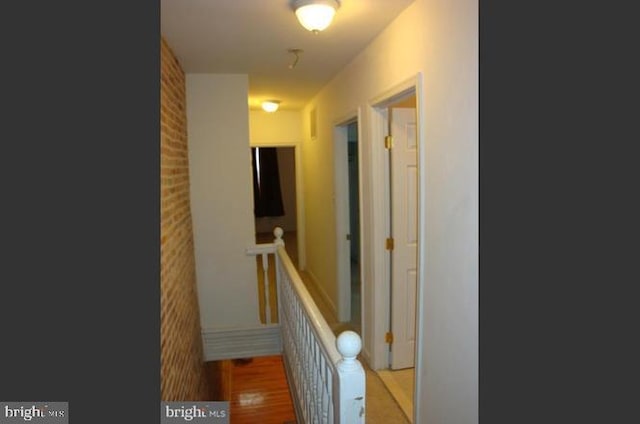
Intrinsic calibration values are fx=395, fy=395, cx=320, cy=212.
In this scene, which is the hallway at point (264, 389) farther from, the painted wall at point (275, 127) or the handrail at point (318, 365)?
the painted wall at point (275, 127)

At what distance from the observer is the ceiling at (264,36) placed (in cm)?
208

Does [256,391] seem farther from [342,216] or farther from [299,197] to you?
[299,197]

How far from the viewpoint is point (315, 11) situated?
6.38 feet

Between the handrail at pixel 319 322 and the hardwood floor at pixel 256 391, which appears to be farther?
the hardwood floor at pixel 256 391

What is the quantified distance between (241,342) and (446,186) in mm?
2705

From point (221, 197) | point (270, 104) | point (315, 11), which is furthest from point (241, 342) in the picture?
point (315, 11)

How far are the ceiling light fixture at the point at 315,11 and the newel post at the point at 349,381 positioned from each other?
1.51 m

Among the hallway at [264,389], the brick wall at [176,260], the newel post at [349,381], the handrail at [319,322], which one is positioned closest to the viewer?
the newel post at [349,381]

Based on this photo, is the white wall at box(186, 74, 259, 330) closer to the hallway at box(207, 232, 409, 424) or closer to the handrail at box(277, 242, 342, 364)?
the hallway at box(207, 232, 409, 424)

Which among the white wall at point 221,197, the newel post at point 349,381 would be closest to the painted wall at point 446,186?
the newel post at point 349,381

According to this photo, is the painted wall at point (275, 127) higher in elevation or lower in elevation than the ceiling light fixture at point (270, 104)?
lower

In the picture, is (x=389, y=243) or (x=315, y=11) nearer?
(x=315, y=11)

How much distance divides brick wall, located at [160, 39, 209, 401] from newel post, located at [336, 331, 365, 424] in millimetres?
1011

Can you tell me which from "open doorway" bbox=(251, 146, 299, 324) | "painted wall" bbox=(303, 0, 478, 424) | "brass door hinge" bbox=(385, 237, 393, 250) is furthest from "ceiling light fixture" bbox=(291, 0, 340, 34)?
"open doorway" bbox=(251, 146, 299, 324)
